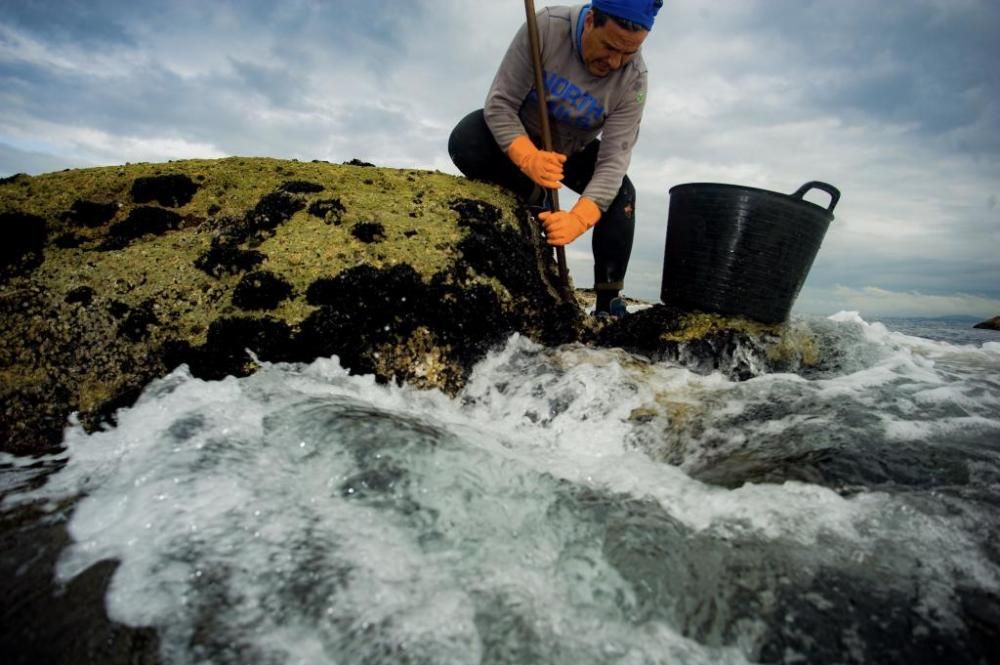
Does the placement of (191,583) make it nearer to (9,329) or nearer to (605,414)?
(9,329)

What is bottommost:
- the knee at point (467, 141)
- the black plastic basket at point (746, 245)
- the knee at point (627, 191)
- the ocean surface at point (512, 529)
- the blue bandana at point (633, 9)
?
the ocean surface at point (512, 529)

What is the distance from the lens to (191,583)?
4.55 feet

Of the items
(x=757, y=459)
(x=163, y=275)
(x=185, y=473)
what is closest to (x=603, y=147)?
(x=757, y=459)

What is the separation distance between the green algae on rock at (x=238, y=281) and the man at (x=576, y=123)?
0.46 metres

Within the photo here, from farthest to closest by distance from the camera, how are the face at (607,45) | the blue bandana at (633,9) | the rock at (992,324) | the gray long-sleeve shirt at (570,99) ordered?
the rock at (992,324) < the gray long-sleeve shirt at (570,99) < the face at (607,45) < the blue bandana at (633,9)

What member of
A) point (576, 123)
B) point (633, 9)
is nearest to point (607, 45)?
point (633, 9)

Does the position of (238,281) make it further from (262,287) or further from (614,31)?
(614,31)

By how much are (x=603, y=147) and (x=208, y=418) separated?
3155 millimetres

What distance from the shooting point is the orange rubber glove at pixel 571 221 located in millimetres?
3670

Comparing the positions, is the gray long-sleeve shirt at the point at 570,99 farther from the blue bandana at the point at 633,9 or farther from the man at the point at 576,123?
the blue bandana at the point at 633,9

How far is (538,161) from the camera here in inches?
139

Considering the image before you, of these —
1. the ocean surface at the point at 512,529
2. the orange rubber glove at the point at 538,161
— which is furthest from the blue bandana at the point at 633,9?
the ocean surface at the point at 512,529

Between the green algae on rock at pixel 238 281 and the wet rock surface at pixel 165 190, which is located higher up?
A: the wet rock surface at pixel 165 190

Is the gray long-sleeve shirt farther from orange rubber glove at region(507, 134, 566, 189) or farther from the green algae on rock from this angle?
the green algae on rock
